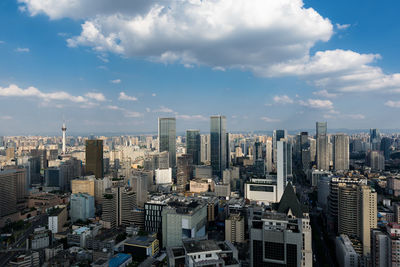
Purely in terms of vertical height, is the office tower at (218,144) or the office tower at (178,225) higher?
the office tower at (218,144)

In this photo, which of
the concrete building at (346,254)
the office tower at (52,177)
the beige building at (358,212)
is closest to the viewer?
the concrete building at (346,254)

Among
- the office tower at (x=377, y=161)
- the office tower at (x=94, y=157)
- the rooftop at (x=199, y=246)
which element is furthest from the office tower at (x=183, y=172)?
the office tower at (x=377, y=161)

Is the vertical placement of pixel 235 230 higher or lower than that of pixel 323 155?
lower

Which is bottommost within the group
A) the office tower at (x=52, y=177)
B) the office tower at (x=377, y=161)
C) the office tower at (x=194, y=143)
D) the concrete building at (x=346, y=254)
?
the concrete building at (x=346, y=254)

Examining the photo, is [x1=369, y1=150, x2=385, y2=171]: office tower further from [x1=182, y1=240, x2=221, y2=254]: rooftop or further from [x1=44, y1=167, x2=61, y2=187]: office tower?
[x1=44, y1=167, x2=61, y2=187]: office tower

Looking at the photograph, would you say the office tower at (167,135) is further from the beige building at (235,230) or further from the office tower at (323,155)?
the beige building at (235,230)

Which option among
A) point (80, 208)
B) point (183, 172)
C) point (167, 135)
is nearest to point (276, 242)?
point (80, 208)

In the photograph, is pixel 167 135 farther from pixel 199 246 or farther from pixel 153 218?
pixel 199 246

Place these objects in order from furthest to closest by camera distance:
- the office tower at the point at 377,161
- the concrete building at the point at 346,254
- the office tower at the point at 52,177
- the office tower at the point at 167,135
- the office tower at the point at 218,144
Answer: the office tower at the point at 167,135
the office tower at the point at 218,144
the office tower at the point at 377,161
the office tower at the point at 52,177
the concrete building at the point at 346,254

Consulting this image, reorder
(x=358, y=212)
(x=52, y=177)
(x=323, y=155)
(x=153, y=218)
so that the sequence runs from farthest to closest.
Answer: (x=323, y=155)
(x=52, y=177)
(x=153, y=218)
(x=358, y=212)
